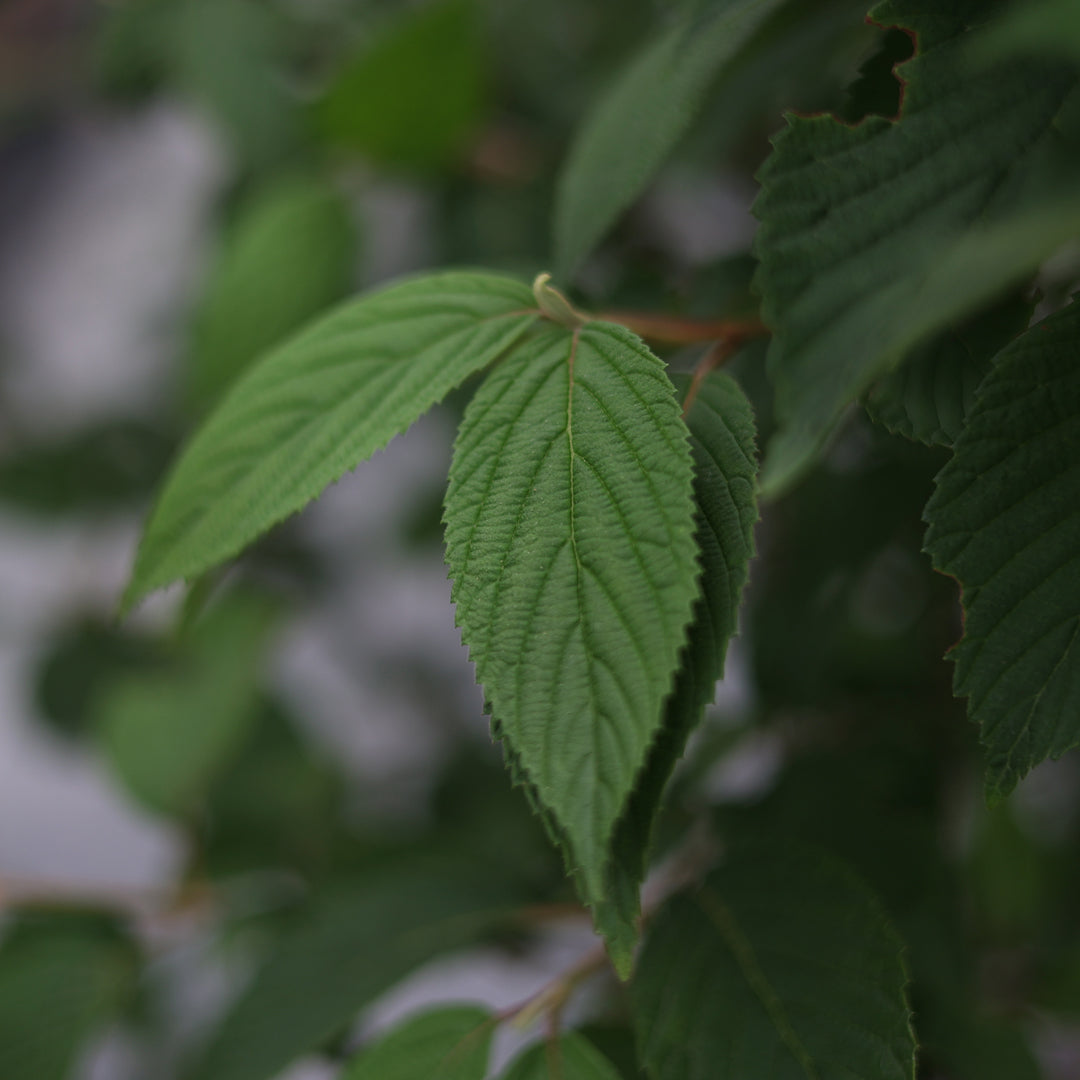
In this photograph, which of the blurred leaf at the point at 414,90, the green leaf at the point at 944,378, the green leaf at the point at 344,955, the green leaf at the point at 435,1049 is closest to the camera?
the green leaf at the point at 944,378

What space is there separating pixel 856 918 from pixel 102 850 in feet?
5.97

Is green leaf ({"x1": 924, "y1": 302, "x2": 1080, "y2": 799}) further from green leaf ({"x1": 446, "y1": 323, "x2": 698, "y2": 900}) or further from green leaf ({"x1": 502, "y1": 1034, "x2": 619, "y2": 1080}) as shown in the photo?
green leaf ({"x1": 502, "y1": 1034, "x2": 619, "y2": 1080})

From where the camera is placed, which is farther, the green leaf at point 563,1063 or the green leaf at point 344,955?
the green leaf at point 344,955

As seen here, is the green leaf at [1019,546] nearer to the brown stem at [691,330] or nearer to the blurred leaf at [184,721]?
the brown stem at [691,330]

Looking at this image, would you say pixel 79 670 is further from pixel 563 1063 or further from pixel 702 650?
pixel 702 650

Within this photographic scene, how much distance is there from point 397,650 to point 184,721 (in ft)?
2.05

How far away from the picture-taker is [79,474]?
3.88 ft

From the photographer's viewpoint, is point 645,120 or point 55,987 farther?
point 55,987

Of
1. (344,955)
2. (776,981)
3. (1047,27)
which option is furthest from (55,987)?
(1047,27)

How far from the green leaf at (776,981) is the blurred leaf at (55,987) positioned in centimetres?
40

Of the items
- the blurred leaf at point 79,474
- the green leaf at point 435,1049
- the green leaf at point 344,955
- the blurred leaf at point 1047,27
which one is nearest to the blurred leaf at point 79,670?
the blurred leaf at point 79,474

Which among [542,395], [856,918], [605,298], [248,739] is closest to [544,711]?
[542,395]

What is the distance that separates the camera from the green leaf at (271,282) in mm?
Result: 784

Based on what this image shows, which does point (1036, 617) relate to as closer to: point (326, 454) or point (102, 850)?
point (326, 454)
